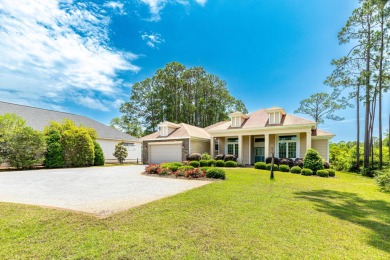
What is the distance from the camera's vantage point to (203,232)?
3.78 m

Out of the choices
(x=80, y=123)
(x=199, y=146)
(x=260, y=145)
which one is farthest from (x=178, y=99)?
(x=260, y=145)

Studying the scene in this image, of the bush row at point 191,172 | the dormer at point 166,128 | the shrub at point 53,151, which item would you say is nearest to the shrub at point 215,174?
the bush row at point 191,172

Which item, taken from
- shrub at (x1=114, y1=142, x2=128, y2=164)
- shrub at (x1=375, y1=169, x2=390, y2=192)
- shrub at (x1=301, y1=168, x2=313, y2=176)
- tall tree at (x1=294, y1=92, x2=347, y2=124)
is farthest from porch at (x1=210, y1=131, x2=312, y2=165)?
tall tree at (x1=294, y1=92, x2=347, y2=124)

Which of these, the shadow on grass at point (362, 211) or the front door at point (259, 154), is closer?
the shadow on grass at point (362, 211)

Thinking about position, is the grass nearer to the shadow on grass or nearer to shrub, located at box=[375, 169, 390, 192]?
the shadow on grass

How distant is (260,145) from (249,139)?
1.25m

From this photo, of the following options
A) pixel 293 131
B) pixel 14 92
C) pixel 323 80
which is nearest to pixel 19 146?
pixel 14 92

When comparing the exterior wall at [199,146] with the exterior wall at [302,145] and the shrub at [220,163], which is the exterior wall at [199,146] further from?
the exterior wall at [302,145]

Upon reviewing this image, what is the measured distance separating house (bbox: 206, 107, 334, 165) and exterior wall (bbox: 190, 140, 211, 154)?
1.33 m

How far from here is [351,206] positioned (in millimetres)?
6004

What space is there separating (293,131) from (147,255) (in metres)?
17.3

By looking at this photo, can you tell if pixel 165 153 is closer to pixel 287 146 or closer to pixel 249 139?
pixel 249 139

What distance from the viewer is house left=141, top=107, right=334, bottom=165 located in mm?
18000

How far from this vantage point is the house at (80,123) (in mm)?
20886
